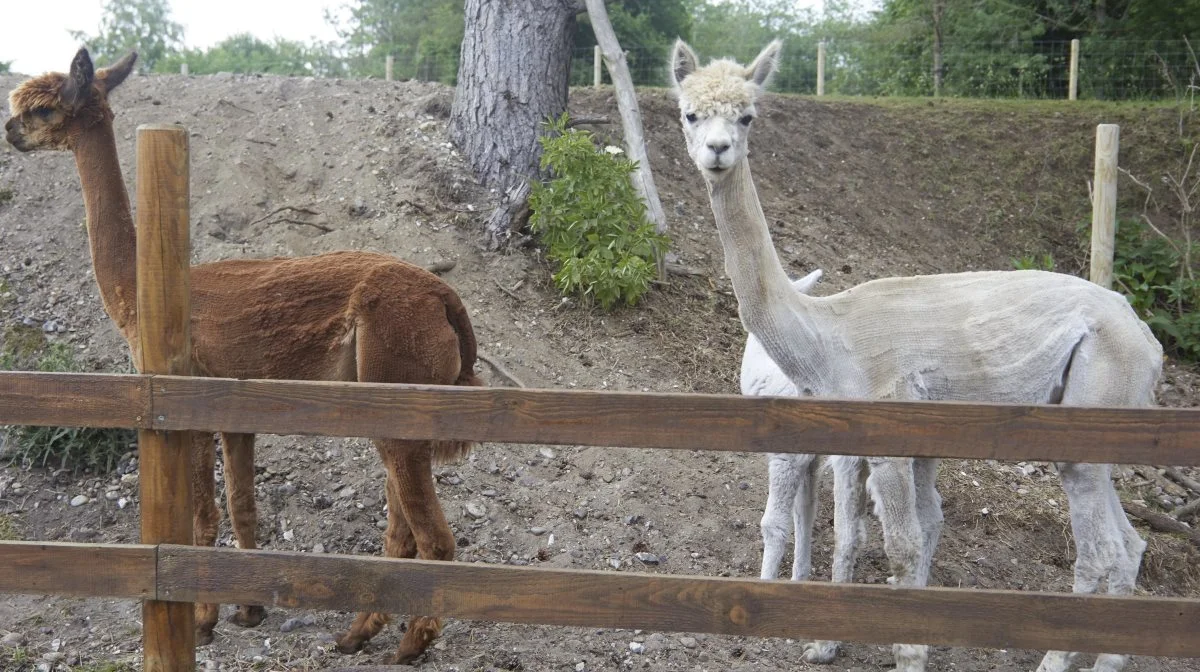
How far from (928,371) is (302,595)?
296 centimetres

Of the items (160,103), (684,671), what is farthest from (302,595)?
(160,103)

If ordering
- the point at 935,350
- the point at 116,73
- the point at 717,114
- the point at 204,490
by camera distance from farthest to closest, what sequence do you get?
the point at 116,73 → the point at 204,490 → the point at 935,350 → the point at 717,114

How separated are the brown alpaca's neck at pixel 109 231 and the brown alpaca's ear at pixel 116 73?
0.39m

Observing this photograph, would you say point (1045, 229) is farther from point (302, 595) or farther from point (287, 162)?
point (302, 595)

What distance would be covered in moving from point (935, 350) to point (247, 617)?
3627mm

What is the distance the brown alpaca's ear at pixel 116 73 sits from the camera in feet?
17.3

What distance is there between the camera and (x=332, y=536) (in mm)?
5824

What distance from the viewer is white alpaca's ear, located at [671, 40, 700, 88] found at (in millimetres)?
4551

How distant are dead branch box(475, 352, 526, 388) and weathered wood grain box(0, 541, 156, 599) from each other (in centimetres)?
373

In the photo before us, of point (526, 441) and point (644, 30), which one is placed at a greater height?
point (644, 30)

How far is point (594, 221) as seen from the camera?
764 centimetres

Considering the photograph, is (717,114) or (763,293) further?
Answer: (763,293)

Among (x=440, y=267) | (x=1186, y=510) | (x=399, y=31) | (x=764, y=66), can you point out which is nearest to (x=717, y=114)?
(x=764, y=66)

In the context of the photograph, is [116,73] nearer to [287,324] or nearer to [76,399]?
[287,324]
